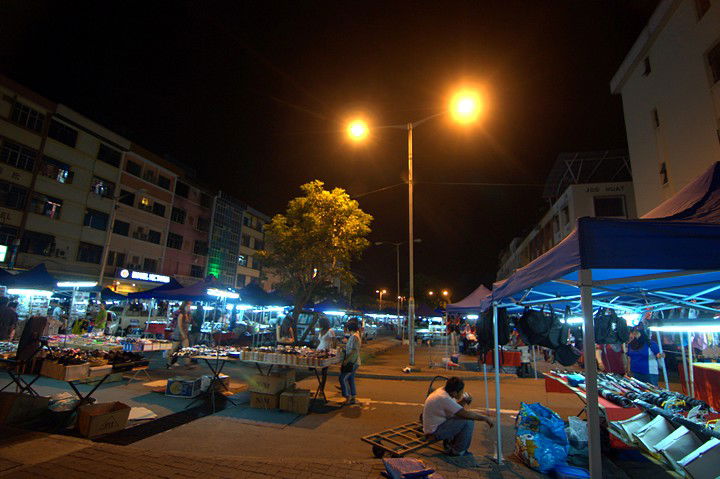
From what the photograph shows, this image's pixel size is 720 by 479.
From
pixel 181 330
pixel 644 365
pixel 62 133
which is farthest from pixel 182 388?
pixel 62 133

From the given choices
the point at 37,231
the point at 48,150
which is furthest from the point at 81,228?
the point at 48,150

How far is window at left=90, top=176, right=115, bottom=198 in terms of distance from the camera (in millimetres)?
28661

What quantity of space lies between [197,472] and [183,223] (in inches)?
1458

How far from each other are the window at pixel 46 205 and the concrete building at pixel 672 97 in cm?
3723

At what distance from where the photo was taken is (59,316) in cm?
2053

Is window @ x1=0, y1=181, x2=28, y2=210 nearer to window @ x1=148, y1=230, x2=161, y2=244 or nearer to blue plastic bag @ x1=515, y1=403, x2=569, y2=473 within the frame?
window @ x1=148, y1=230, x2=161, y2=244

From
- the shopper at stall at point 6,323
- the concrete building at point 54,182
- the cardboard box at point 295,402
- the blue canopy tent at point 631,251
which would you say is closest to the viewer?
the blue canopy tent at point 631,251

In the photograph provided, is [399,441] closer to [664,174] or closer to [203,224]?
[664,174]

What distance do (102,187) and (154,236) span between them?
619 cm

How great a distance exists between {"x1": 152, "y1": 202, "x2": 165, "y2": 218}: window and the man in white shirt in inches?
1375

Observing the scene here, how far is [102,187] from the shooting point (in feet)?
96.2

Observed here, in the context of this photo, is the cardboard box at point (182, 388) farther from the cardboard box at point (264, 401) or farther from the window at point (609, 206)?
the window at point (609, 206)

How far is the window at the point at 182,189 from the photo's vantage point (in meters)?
37.3

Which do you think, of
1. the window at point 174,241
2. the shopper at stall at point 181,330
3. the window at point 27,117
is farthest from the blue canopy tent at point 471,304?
the window at point 174,241
